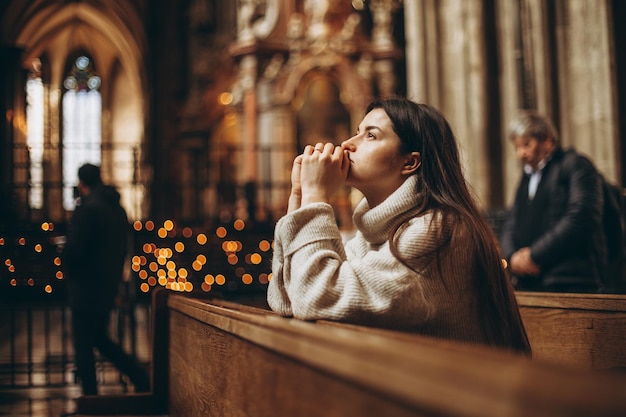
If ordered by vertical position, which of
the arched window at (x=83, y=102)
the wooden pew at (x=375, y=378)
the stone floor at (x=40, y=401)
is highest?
the arched window at (x=83, y=102)

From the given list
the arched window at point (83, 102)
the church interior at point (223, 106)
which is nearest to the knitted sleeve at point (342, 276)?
the church interior at point (223, 106)

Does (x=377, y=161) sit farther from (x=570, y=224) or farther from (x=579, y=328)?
(x=570, y=224)

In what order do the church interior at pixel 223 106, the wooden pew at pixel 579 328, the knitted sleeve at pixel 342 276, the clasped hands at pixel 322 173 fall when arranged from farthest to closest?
the church interior at pixel 223 106, the wooden pew at pixel 579 328, the clasped hands at pixel 322 173, the knitted sleeve at pixel 342 276

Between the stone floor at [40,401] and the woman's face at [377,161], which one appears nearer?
the woman's face at [377,161]

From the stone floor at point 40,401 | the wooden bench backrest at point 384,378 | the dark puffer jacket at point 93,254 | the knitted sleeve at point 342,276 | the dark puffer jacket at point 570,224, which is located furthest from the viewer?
the dark puffer jacket at point 93,254

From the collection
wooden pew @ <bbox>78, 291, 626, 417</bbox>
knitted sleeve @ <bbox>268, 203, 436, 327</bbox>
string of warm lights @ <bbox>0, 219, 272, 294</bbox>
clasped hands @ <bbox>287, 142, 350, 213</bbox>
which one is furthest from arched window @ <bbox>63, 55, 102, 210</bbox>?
wooden pew @ <bbox>78, 291, 626, 417</bbox>

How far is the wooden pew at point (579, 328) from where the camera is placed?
2.62 meters

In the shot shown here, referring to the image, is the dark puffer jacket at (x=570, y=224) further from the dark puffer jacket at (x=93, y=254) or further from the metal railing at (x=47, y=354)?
the dark puffer jacket at (x=93, y=254)

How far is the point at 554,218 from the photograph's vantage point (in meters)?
4.45

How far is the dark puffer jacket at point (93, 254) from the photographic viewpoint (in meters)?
5.38

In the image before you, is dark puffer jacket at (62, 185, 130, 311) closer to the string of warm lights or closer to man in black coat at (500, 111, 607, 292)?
the string of warm lights

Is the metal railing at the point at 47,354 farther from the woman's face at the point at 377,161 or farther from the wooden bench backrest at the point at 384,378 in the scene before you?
the wooden bench backrest at the point at 384,378

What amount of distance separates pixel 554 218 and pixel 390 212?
2.58m

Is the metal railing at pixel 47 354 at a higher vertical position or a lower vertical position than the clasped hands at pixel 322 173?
lower
